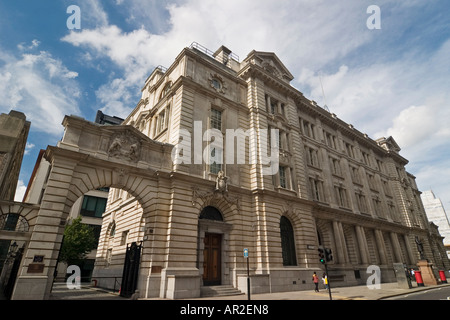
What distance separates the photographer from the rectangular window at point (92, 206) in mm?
42375

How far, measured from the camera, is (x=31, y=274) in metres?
12.2

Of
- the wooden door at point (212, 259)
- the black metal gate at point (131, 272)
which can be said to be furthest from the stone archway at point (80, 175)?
the wooden door at point (212, 259)

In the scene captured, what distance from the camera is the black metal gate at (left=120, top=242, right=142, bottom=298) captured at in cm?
1524

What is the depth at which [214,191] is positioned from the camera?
19.6 meters

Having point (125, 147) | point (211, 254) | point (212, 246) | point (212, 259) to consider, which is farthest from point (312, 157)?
point (125, 147)

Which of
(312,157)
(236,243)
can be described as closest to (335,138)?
(312,157)

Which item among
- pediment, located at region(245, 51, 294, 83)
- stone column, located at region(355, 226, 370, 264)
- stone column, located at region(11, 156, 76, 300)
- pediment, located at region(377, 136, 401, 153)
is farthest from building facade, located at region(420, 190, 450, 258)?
stone column, located at region(11, 156, 76, 300)

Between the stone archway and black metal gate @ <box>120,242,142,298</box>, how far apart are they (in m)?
0.62

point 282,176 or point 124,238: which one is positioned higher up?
point 282,176

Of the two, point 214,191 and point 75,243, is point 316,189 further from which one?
point 75,243

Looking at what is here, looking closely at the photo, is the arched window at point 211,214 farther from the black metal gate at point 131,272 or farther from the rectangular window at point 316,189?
the rectangular window at point 316,189

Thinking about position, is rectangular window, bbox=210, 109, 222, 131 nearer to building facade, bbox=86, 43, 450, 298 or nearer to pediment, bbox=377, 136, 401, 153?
building facade, bbox=86, 43, 450, 298

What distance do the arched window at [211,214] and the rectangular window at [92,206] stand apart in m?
30.8

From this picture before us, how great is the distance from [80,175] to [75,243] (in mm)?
23318
